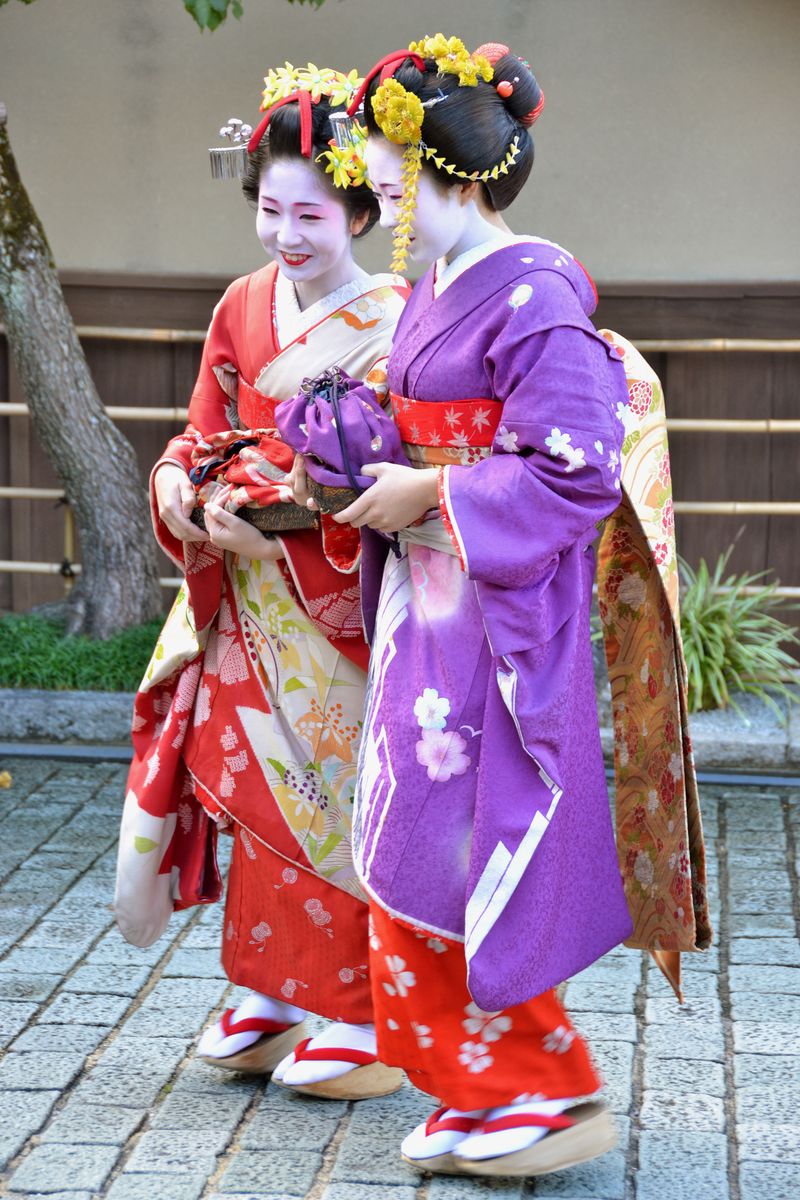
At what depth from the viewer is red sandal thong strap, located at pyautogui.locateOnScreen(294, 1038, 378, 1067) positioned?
9.69ft

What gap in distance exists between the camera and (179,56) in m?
6.22

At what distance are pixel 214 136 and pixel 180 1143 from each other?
4.52m

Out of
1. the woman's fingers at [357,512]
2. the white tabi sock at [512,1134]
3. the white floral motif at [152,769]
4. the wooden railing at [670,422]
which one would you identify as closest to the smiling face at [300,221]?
the woman's fingers at [357,512]

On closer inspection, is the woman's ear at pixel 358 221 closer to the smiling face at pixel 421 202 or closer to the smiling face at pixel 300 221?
the smiling face at pixel 300 221

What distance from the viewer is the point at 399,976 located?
8.41 feet

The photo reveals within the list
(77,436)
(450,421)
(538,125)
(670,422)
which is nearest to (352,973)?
(450,421)

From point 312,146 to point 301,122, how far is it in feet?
0.15

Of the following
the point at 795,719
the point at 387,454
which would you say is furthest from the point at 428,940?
the point at 795,719

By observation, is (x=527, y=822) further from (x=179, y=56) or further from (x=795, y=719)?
(x=179, y=56)

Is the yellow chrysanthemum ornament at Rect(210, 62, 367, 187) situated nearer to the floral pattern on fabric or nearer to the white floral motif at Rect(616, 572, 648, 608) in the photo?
the white floral motif at Rect(616, 572, 648, 608)

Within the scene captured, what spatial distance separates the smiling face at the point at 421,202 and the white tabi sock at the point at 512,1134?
1.42 meters

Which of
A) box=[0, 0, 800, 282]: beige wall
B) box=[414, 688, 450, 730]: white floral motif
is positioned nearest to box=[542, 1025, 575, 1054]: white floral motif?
box=[414, 688, 450, 730]: white floral motif

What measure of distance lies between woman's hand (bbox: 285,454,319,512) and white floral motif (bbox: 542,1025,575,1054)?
3.19 ft

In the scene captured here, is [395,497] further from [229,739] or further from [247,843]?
[247,843]
